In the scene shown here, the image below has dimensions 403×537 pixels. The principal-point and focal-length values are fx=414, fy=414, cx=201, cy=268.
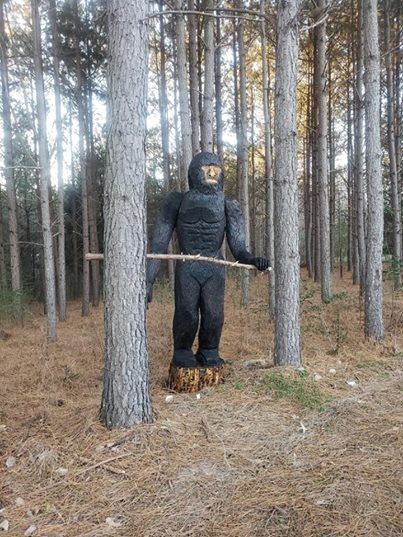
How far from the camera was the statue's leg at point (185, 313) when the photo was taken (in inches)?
182

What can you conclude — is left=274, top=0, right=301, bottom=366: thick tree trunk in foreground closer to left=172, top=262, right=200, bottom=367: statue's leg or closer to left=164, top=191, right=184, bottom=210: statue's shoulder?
left=172, top=262, right=200, bottom=367: statue's leg

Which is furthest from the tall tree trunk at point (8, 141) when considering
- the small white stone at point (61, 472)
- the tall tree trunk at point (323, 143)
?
the small white stone at point (61, 472)

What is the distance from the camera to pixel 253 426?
3498mm

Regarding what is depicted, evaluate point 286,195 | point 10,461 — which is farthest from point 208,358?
point 10,461

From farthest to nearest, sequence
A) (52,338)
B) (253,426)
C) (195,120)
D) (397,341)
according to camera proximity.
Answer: (195,120)
(52,338)
(397,341)
(253,426)

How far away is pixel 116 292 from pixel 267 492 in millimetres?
1756

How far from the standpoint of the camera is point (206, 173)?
4.63 m

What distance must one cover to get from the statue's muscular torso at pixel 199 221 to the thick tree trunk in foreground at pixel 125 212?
135 centimetres

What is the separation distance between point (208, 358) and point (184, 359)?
0.94 feet

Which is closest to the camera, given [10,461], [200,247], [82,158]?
[10,461]

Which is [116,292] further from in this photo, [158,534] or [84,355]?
[84,355]

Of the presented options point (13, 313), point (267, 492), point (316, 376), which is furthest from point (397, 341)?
point (13, 313)

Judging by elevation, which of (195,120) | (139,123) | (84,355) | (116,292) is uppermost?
(195,120)

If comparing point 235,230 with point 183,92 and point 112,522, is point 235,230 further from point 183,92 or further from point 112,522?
point 183,92
